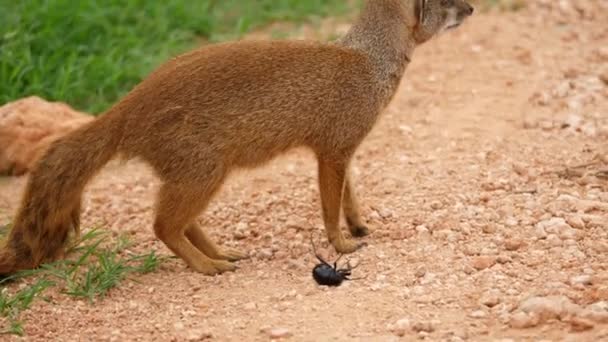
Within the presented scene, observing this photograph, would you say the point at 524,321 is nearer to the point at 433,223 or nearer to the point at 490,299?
the point at 490,299

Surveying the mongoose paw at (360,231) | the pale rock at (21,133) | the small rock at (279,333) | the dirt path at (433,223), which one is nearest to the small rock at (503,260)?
the dirt path at (433,223)

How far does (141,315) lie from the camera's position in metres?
4.05

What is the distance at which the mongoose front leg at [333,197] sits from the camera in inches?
183

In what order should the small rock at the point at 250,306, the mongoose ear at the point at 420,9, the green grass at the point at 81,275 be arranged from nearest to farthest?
the small rock at the point at 250,306 < the green grass at the point at 81,275 < the mongoose ear at the point at 420,9

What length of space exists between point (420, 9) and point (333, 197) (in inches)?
39.9

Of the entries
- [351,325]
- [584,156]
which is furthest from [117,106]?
[584,156]

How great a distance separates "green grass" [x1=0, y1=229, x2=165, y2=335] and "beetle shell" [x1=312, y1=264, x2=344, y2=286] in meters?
0.82

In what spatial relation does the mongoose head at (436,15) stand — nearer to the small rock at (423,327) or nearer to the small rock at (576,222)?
the small rock at (576,222)

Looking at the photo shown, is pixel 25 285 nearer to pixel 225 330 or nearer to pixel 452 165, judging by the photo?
pixel 225 330

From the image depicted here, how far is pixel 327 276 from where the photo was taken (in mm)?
4188

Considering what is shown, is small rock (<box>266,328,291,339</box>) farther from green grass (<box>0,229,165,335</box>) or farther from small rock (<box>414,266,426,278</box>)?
green grass (<box>0,229,165,335</box>)

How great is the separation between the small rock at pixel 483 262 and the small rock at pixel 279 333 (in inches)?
36.3

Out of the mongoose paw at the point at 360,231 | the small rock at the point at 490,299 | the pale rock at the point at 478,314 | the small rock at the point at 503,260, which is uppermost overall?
the pale rock at the point at 478,314

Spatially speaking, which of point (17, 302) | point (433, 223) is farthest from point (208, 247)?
point (433, 223)
